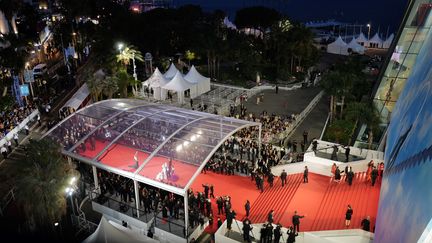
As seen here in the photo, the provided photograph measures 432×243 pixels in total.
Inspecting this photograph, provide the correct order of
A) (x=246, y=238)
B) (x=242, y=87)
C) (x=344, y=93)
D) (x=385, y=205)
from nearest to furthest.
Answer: (x=385, y=205)
(x=246, y=238)
(x=344, y=93)
(x=242, y=87)

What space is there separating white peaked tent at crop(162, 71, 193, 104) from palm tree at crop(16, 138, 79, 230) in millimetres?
20162

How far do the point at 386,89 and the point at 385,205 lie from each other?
17568 mm

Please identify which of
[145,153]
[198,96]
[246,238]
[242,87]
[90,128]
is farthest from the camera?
[242,87]

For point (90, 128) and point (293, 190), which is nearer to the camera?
point (293, 190)

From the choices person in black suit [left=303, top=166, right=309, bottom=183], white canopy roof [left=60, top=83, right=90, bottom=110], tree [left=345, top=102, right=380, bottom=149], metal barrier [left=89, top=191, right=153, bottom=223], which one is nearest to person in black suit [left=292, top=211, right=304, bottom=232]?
person in black suit [left=303, top=166, right=309, bottom=183]

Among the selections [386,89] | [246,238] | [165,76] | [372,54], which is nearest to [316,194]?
[246,238]

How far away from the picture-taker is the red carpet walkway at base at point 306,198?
19234mm

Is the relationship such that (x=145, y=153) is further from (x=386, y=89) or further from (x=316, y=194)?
(x=386, y=89)

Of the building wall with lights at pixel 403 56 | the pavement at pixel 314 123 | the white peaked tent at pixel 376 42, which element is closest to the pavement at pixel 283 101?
the pavement at pixel 314 123

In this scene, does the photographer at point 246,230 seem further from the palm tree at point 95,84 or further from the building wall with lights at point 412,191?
the palm tree at point 95,84

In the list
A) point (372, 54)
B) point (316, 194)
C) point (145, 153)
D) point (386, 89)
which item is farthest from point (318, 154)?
point (372, 54)

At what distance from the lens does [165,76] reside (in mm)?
41125

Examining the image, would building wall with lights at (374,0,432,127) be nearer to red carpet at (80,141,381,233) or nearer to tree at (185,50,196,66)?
red carpet at (80,141,381,233)

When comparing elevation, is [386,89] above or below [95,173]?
above
